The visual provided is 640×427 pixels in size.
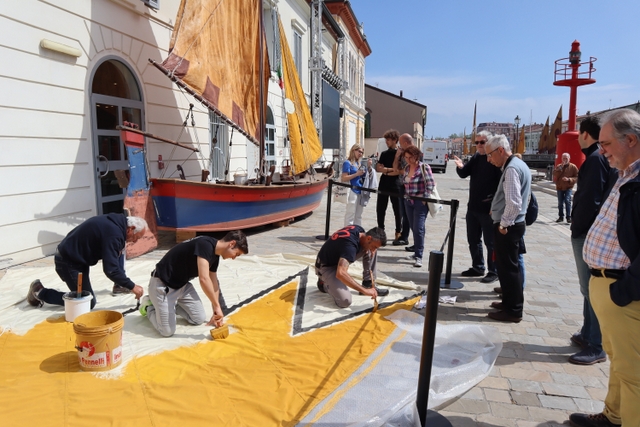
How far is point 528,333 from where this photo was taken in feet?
14.1

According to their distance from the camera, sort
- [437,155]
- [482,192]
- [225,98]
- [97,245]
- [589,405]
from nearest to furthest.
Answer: [589,405] → [97,245] → [482,192] → [225,98] → [437,155]

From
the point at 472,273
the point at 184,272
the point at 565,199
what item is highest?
the point at 565,199

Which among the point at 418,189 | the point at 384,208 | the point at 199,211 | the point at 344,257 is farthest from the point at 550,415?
the point at 199,211

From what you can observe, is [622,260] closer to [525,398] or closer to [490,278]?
[525,398]

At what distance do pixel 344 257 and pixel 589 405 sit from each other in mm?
2356

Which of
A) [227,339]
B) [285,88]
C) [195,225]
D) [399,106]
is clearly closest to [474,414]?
[227,339]

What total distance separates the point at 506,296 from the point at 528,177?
121 cm

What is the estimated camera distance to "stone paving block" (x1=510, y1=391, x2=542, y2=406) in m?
3.09

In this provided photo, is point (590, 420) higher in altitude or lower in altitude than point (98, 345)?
lower

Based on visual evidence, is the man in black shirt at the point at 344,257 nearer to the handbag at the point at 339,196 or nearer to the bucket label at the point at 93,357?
the bucket label at the point at 93,357

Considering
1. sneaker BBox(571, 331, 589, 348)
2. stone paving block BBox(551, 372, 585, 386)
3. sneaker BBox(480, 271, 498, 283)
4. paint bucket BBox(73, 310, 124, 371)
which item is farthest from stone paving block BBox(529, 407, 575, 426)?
sneaker BBox(480, 271, 498, 283)

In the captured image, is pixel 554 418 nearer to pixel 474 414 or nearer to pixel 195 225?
pixel 474 414

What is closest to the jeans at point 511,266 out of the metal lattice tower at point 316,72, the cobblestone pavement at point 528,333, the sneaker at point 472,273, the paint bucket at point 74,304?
the cobblestone pavement at point 528,333

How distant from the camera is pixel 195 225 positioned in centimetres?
747
